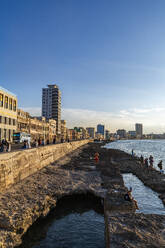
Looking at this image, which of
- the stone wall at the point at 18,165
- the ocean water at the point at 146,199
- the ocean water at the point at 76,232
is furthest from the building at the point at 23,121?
the ocean water at the point at 76,232

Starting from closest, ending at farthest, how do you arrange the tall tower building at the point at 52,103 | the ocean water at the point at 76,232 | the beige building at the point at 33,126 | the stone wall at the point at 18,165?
1. the ocean water at the point at 76,232
2. the stone wall at the point at 18,165
3. the beige building at the point at 33,126
4. the tall tower building at the point at 52,103

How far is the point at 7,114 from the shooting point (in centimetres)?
5119

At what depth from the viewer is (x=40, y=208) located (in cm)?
1353

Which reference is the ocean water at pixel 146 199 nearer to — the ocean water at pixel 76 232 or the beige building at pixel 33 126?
the ocean water at pixel 76 232

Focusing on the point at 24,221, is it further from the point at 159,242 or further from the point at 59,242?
the point at 159,242

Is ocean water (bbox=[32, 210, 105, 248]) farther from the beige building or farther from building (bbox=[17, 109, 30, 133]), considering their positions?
building (bbox=[17, 109, 30, 133])

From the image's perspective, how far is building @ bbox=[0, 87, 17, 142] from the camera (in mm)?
48438

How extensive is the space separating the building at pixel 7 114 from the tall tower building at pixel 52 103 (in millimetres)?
96763

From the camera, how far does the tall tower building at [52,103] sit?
155625mm

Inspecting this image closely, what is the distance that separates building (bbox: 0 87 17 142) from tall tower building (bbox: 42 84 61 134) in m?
96.8

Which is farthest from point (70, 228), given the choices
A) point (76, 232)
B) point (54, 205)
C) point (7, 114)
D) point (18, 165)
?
point (7, 114)

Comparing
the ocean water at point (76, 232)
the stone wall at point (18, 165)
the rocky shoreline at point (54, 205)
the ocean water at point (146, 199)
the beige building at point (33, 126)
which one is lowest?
the ocean water at point (146, 199)

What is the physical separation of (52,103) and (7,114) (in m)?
108

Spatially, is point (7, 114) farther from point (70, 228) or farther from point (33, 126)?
point (33, 126)
